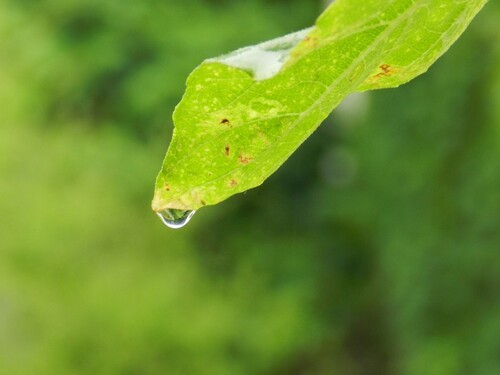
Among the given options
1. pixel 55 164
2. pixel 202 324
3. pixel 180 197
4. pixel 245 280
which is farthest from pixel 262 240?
pixel 180 197

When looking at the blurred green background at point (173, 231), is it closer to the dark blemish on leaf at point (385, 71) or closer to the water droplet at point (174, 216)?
the water droplet at point (174, 216)

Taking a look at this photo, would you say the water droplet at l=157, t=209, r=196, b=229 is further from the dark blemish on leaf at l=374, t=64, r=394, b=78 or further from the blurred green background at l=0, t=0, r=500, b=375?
the blurred green background at l=0, t=0, r=500, b=375

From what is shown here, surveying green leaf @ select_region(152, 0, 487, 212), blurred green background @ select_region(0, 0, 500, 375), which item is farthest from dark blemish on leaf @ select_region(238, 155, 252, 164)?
blurred green background @ select_region(0, 0, 500, 375)

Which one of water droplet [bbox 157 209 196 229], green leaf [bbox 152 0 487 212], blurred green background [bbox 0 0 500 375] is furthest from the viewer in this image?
blurred green background [bbox 0 0 500 375]

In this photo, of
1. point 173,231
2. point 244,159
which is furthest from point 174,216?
point 173,231

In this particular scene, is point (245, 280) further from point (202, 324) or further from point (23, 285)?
point (23, 285)

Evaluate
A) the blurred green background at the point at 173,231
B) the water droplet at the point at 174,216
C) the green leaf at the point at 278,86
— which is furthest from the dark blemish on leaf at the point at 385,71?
the blurred green background at the point at 173,231
